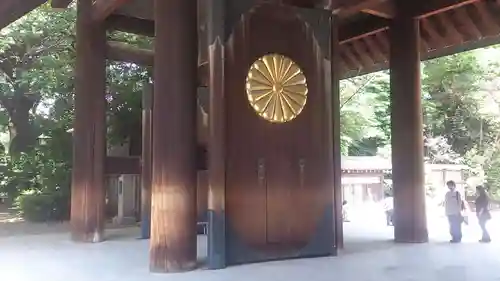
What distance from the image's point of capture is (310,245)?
689 cm

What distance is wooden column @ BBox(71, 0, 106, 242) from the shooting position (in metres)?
8.95

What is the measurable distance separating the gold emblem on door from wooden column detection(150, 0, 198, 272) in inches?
33.0

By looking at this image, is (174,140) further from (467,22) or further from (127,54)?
(467,22)

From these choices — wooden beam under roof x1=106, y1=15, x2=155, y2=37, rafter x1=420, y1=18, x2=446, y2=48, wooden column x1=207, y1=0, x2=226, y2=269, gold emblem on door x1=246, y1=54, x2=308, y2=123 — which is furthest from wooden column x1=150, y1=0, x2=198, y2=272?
rafter x1=420, y1=18, x2=446, y2=48

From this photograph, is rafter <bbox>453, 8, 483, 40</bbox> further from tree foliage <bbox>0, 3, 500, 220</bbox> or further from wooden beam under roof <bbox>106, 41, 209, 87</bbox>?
tree foliage <bbox>0, 3, 500, 220</bbox>

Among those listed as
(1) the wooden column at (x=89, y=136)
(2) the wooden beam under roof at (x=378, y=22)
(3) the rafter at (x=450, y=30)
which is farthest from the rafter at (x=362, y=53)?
(1) the wooden column at (x=89, y=136)

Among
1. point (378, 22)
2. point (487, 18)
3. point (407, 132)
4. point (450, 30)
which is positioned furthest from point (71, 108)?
point (487, 18)

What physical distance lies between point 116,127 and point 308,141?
7.74 m

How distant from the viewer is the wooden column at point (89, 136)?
8.95 meters

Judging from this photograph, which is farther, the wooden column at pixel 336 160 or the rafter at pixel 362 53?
the rafter at pixel 362 53

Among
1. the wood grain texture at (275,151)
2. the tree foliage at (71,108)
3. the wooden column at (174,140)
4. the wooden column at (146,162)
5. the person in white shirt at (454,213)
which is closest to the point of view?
the wooden column at (174,140)

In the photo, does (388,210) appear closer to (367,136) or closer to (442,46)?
(442,46)

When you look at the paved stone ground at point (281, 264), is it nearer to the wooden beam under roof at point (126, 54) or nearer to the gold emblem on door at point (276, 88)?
the gold emblem on door at point (276, 88)

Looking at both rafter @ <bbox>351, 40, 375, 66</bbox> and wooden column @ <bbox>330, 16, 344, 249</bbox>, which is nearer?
wooden column @ <bbox>330, 16, 344, 249</bbox>
